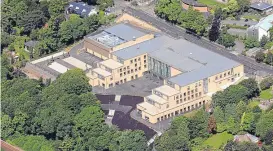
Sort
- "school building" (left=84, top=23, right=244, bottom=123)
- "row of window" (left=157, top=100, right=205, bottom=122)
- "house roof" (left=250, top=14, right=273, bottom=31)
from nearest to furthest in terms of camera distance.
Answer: "row of window" (left=157, top=100, right=205, bottom=122) < "school building" (left=84, top=23, right=244, bottom=123) < "house roof" (left=250, top=14, right=273, bottom=31)

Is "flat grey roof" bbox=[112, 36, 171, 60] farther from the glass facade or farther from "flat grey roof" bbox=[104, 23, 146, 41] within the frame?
"flat grey roof" bbox=[104, 23, 146, 41]

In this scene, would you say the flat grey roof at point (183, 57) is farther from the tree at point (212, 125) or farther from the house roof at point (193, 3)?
the house roof at point (193, 3)

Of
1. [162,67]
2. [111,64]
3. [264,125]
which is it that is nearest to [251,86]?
[264,125]

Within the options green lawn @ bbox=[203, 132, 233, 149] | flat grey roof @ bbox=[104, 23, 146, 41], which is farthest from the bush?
flat grey roof @ bbox=[104, 23, 146, 41]

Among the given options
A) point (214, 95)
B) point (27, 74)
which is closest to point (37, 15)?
point (27, 74)

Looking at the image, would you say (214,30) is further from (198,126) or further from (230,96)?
(198,126)

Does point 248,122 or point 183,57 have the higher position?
point 183,57
